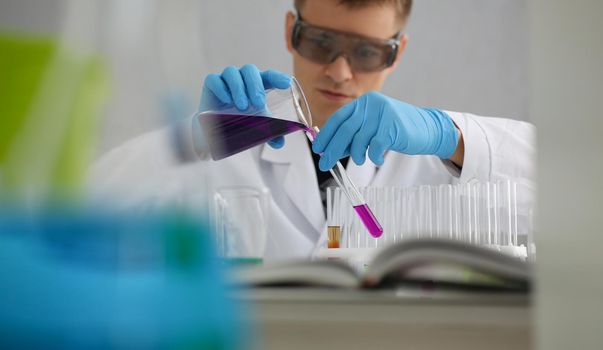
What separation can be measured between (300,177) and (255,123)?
825 millimetres

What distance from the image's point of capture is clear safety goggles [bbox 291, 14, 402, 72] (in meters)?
1.82

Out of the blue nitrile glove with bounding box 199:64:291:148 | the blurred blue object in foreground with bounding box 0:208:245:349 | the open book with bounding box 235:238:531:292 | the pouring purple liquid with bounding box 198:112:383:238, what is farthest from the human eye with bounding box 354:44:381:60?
the blurred blue object in foreground with bounding box 0:208:245:349

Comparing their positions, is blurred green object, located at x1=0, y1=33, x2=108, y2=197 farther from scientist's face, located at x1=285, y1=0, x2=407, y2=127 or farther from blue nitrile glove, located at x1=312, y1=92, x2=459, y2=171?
scientist's face, located at x1=285, y1=0, x2=407, y2=127

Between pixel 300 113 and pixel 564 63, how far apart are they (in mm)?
805

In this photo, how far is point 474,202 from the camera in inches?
55.1

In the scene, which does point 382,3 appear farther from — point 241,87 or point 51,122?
point 51,122

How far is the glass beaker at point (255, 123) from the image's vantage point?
3.67 feet

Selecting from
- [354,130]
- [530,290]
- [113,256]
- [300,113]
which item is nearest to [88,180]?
[113,256]

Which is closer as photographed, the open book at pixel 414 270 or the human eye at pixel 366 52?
the open book at pixel 414 270

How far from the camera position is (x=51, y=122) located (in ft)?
1.09

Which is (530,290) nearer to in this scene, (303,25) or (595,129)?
(595,129)

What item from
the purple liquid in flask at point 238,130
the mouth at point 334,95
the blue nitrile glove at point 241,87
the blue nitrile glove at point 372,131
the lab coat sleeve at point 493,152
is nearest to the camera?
the purple liquid in flask at point 238,130

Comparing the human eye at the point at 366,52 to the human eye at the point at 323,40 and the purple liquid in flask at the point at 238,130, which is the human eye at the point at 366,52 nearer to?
the human eye at the point at 323,40

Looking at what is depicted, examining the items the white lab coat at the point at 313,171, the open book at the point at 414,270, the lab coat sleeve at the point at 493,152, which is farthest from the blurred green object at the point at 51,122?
the lab coat sleeve at the point at 493,152
